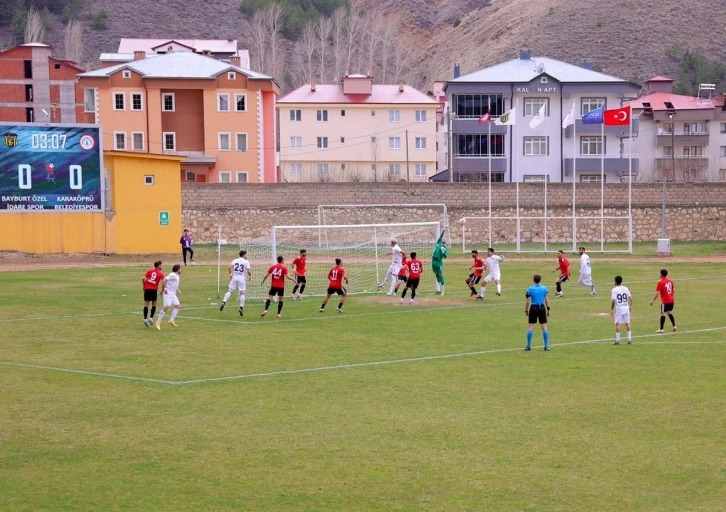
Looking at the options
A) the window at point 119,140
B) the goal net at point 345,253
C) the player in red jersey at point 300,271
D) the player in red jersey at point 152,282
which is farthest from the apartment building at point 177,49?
the player in red jersey at point 152,282

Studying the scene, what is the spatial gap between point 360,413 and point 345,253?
33.0 m

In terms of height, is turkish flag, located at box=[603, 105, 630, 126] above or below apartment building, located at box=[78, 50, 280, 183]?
below

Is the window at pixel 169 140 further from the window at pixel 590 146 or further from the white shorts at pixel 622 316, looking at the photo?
the white shorts at pixel 622 316

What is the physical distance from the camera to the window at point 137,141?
263 ft

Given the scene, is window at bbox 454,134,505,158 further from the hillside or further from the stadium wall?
the hillside

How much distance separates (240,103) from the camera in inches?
3196

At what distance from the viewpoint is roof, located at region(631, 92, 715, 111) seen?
311 feet

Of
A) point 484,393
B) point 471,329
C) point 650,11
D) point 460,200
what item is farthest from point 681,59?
point 484,393

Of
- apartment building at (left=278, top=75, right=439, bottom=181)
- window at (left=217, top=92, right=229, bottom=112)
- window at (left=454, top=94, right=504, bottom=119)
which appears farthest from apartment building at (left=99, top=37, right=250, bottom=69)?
window at (left=454, top=94, right=504, bottom=119)

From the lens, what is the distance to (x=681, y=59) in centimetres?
13700

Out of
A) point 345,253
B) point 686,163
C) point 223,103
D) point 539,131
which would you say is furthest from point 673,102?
point 345,253

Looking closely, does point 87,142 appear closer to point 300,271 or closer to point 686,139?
point 300,271

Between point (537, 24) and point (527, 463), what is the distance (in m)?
140

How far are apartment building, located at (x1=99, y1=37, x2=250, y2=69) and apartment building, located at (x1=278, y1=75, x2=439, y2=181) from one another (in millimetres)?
11778
